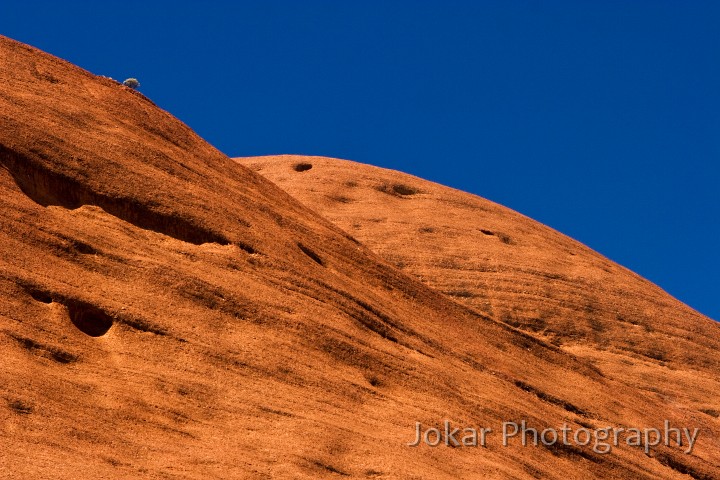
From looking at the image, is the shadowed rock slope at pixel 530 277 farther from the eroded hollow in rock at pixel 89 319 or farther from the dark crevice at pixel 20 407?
the dark crevice at pixel 20 407

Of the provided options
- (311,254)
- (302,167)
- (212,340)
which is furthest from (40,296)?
(302,167)

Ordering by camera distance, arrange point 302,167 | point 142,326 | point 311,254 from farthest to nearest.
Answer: point 302,167, point 311,254, point 142,326

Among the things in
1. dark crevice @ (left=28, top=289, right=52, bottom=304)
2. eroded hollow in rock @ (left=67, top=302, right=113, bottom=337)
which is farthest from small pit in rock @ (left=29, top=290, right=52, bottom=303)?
eroded hollow in rock @ (left=67, top=302, right=113, bottom=337)

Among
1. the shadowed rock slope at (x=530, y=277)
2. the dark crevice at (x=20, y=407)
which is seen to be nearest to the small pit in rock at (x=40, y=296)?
the dark crevice at (x=20, y=407)

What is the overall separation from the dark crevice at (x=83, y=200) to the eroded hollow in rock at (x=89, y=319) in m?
2.49

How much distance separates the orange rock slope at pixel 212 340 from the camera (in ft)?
54.7

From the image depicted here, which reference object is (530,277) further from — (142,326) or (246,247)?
(142,326)

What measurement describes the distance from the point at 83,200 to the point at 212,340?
11.6 ft

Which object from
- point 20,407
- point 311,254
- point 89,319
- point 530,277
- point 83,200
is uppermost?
point 530,277

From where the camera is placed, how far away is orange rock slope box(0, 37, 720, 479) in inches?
657

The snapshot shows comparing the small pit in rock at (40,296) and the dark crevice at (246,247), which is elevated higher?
the dark crevice at (246,247)

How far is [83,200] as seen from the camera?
20.5 metres

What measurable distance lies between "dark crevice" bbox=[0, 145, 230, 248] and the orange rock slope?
0.03 metres

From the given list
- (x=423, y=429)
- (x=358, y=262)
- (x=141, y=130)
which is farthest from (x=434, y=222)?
(x=423, y=429)
